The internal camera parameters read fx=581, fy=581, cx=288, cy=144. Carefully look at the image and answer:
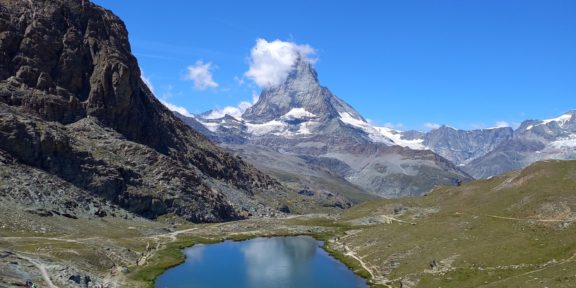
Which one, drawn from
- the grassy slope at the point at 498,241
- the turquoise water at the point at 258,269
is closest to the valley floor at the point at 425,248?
the grassy slope at the point at 498,241

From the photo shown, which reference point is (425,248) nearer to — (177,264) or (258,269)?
(258,269)

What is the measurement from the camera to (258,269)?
143125 mm

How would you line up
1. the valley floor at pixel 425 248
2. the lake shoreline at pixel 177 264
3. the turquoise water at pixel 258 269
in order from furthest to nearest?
the turquoise water at pixel 258 269 → the lake shoreline at pixel 177 264 → the valley floor at pixel 425 248

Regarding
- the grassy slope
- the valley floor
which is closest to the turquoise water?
the valley floor

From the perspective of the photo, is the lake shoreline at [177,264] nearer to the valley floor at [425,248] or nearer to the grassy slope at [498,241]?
the valley floor at [425,248]

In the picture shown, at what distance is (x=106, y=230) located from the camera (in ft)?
607

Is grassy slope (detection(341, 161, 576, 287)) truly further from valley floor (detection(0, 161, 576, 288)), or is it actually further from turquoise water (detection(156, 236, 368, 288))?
turquoise water (detection(156, 236, 368, 288))

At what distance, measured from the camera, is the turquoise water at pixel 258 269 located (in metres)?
124

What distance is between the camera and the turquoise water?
124 meters

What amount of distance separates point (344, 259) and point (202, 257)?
129ft

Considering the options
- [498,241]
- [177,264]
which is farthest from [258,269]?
[498,241]

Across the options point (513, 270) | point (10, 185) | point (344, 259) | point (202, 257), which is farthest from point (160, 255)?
point (513, 270)

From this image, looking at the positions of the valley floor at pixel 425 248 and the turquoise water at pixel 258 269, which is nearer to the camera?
the valley floor at pixel 425 248

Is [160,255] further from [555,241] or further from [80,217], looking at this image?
[555,241]
